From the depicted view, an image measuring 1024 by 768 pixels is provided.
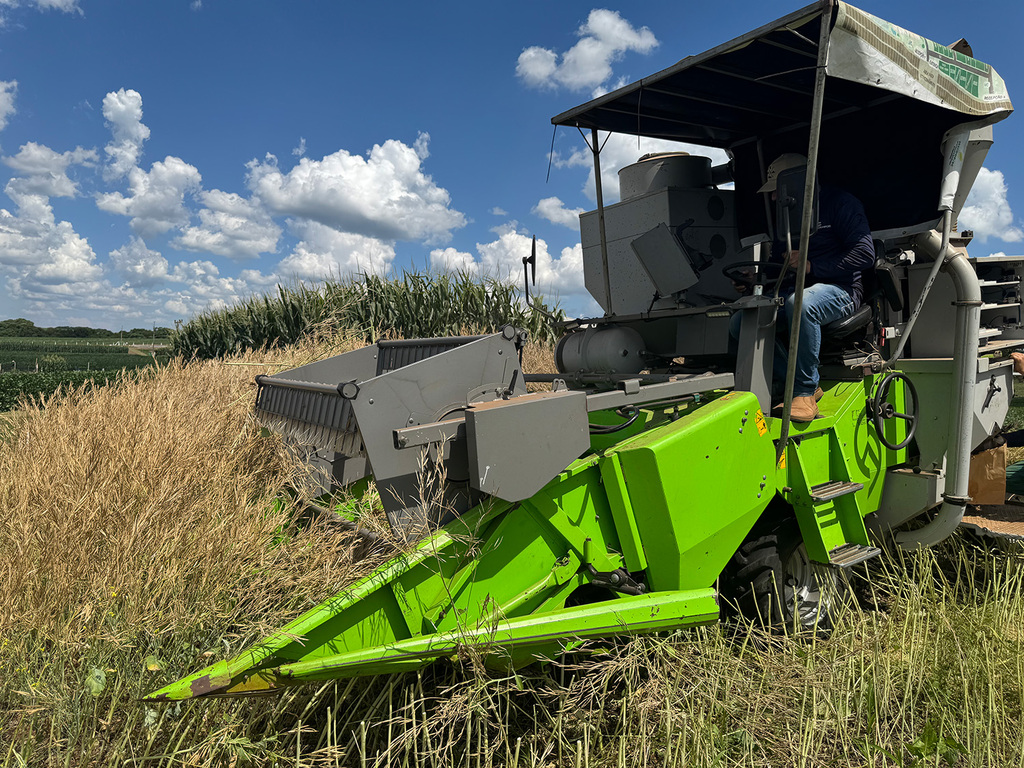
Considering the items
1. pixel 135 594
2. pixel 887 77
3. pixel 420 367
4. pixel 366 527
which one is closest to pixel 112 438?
pixel 135 594

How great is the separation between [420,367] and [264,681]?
48.9 inches

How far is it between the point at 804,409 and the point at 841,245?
1.12 meters

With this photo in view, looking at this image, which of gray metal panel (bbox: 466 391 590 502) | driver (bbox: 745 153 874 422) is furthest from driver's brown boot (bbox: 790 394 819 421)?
gray metal panel (bbox: 466 391 590 502)

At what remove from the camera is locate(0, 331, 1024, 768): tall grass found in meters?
2.43

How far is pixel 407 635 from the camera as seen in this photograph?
8.07 ft

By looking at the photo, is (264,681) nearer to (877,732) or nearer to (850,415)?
(877,732)

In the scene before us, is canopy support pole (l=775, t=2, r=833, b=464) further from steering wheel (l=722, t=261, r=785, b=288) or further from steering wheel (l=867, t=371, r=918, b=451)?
steering wheel (l=722, t=261, r=785, b=288)

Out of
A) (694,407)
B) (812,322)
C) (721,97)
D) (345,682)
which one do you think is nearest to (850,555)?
(694,407)

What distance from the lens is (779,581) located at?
3.38 metres

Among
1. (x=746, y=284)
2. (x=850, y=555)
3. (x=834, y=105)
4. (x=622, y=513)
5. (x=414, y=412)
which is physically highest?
(x=834, y=105)

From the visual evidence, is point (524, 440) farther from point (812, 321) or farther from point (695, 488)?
point (812, 321)

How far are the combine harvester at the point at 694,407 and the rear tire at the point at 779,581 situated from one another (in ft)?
0.05

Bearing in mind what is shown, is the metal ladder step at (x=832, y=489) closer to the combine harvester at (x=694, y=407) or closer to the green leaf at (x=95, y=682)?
the combine harvester at (x=694, y=407)

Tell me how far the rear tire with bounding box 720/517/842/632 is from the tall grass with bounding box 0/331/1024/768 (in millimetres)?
159
